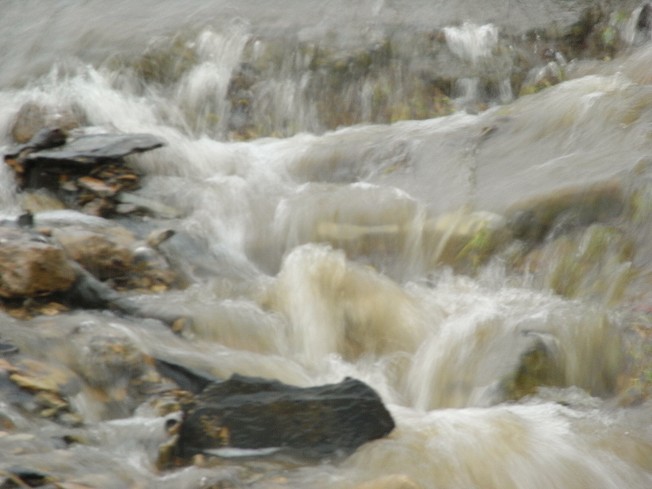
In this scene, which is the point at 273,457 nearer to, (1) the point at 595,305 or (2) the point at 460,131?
(1) the point at 595,305

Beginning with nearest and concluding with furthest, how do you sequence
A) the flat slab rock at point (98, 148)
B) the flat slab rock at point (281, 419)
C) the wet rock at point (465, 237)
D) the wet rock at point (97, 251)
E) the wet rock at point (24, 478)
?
the wet rock at point (24, 478)
the flat slab rock at point (281, 419)
the wet rock at point (97, 251)
the wet rock at point (465, 237)
the flat slab rock at point (98, 148)

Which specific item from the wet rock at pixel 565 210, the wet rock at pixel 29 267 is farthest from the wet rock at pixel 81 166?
the wet rock at pixel 565 210

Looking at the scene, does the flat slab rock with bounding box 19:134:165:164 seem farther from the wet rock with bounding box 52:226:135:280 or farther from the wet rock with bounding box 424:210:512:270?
the wet rock with bounding box 424:210:512:270

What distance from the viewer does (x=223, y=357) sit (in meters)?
5.34

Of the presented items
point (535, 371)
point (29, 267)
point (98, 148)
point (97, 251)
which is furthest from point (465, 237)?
point (98, 148)

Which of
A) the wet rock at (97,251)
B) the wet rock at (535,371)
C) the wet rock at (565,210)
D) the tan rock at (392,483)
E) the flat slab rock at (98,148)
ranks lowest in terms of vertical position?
the wet rock at (535,371)

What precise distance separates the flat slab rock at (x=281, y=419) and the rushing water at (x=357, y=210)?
0.12 m

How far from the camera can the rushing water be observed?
4.30 m

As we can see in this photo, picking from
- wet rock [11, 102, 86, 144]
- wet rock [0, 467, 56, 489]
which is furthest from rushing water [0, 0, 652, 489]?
wet rock [11, 102, 86, 144]

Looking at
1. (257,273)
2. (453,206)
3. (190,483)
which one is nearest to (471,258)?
(453,206)

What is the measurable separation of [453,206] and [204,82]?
4289mm

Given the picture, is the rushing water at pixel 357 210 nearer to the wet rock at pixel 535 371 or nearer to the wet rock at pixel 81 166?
the wet rock at pixel 535 371

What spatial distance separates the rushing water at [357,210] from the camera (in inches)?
169

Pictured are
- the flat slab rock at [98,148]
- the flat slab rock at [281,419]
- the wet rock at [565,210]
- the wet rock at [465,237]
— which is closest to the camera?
the flat slab rock at [281,419]
